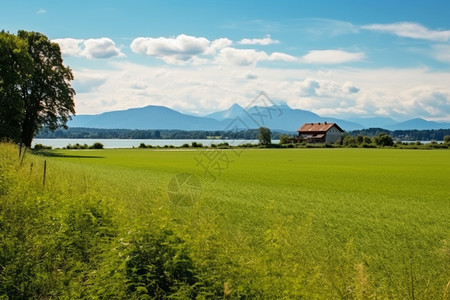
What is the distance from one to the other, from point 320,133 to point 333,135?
20.5 feet

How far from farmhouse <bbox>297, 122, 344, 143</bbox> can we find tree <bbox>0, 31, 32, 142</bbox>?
121 meters

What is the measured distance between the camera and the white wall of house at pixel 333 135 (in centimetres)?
16438

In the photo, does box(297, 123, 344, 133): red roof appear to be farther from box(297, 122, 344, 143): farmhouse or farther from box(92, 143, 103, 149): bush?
box(92, 143, 103, 149): bush

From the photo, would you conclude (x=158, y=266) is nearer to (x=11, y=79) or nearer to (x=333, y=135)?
(x=11, y=79)

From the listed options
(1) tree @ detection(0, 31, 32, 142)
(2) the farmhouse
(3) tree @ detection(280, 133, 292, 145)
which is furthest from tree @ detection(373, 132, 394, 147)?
(1) tree @ detection(0, 31, 32, 142)

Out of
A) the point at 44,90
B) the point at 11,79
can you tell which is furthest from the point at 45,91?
the point at 11,79

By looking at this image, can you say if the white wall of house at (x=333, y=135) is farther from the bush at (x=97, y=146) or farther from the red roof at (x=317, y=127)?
the bush at (x=97, y=146)

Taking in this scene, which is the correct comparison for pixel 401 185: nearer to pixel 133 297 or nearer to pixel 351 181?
pixel 351 181

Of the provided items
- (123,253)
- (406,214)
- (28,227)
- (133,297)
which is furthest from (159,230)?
(406,214)

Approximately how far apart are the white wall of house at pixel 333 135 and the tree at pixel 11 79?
422 feet

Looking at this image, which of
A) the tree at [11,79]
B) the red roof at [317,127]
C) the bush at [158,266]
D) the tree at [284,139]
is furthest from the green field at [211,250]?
the red roof at [317,127]

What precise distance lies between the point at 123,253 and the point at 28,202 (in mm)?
5354

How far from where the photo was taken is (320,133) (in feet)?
543

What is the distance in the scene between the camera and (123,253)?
22.8ft
